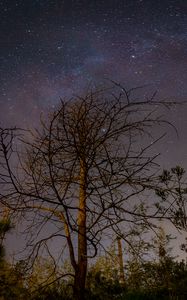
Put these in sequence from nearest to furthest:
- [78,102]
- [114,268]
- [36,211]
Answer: [36,211] < [78,102] < [114,268]

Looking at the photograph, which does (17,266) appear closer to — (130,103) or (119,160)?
(119,160)

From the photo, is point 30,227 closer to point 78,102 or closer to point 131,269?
point 78,102

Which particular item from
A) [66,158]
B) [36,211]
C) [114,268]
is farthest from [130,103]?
[114,268]

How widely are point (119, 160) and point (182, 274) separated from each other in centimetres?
1401

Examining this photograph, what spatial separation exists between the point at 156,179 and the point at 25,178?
4.57 ft

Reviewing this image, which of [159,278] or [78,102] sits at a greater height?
[159,278]

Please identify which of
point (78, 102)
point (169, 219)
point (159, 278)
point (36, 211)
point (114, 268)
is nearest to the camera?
point (169, 219)

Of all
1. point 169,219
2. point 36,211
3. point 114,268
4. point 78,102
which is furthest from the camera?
point 114,268

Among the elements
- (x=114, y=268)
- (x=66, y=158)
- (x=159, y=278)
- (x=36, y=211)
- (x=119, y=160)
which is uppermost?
(x=114, y=268)

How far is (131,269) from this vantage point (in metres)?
19.0

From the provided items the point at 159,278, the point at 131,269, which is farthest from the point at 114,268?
the point at 159,278

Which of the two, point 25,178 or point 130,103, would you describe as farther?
point 25,178

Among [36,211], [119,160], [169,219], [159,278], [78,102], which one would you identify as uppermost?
[159,278]

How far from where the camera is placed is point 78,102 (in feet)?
14.5
